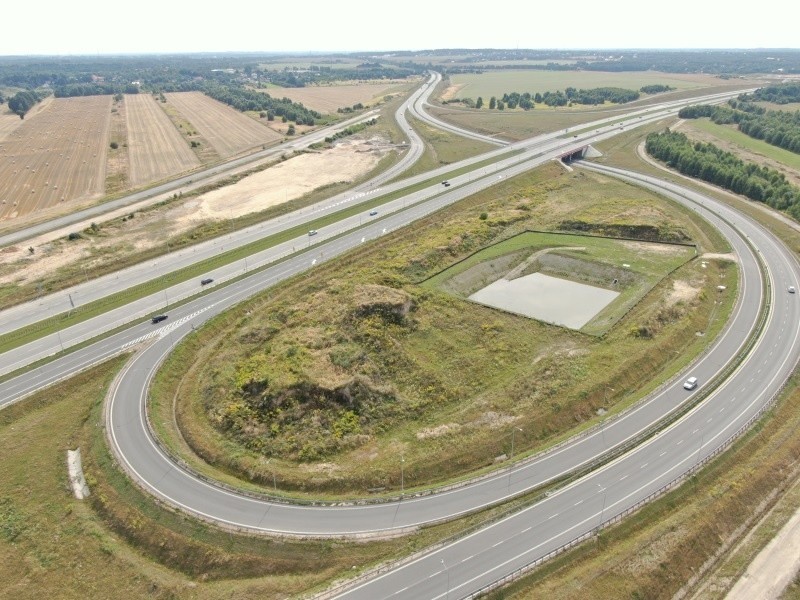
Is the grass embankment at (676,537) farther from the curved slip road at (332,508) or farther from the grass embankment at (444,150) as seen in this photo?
the grass embankment at (444,150)

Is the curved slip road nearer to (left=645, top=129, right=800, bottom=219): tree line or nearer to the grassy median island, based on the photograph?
the grassy median island

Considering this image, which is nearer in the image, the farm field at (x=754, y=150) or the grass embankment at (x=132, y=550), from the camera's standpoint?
the grass embankment at (x=132, y=550)

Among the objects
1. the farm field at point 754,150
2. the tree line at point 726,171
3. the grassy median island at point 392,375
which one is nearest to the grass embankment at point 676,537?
the grassy median island at point 392,375

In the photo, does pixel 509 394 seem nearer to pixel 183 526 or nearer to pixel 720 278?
pixel 183 526

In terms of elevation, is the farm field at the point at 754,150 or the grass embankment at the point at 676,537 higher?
the farm field at the point at 754,150

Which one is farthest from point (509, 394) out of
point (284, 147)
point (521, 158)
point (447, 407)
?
point (284, 147)

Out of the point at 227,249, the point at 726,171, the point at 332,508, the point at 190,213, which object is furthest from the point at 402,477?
the point at 726,171

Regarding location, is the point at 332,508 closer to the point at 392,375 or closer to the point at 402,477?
the point at 402,477
